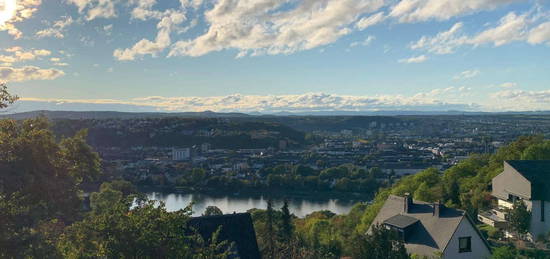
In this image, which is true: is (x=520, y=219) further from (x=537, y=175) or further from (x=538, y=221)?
(x=537, y=175)

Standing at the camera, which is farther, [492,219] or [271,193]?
[271,193]

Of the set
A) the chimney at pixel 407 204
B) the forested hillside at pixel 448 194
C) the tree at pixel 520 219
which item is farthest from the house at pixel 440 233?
the tree at pixel 520 219

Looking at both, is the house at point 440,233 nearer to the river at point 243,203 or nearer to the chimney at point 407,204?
the chimney at point 407,204

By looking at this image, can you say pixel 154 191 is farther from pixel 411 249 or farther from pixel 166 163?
pixel 411 249

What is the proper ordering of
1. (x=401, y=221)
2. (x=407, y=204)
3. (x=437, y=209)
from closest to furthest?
(x=437, y=209) → (x=401, y=221) → (x=407, y=204)

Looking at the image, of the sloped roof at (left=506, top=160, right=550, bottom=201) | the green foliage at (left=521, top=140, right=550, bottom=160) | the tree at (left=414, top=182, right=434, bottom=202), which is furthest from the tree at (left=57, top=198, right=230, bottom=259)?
the green foliage at (left=521, top=140, right=550, bottom=160)

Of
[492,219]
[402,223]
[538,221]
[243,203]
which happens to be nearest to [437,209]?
[402,223]

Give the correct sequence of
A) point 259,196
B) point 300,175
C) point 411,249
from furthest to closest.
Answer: point 300,175 → point 259,196 → point 411,249

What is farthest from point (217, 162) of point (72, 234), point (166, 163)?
point (72, 234)
